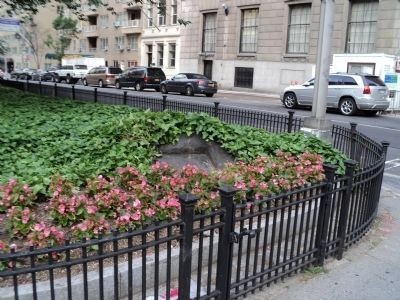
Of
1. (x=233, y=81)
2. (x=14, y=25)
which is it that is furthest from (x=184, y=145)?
(x=233, y=81)

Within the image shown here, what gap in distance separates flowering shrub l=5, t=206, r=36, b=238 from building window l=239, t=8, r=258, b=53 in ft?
110

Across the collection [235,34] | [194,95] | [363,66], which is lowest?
[194,95]

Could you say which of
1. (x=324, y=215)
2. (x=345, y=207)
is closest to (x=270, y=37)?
(x=345, y=207)

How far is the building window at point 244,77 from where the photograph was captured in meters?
35.7

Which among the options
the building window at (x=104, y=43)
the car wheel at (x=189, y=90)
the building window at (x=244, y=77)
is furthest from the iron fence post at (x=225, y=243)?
the building window at (x=104, y=43)

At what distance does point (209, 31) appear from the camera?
4041 cm

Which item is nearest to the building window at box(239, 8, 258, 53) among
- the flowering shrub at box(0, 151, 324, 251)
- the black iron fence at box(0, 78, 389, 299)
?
the flowering shrub at box(0, 151, 324, 251)

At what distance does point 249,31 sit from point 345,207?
33255mm

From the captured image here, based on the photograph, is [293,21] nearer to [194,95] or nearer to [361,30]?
[361,30]

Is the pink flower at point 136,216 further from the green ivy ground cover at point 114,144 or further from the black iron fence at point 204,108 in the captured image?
the black iron fence at point 204,108

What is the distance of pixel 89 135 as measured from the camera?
21.9ft

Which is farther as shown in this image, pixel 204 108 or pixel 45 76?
pixel 45 76

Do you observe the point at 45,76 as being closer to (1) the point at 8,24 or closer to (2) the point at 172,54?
(2) the point at 172,54

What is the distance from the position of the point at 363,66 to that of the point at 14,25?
16.9 metres
